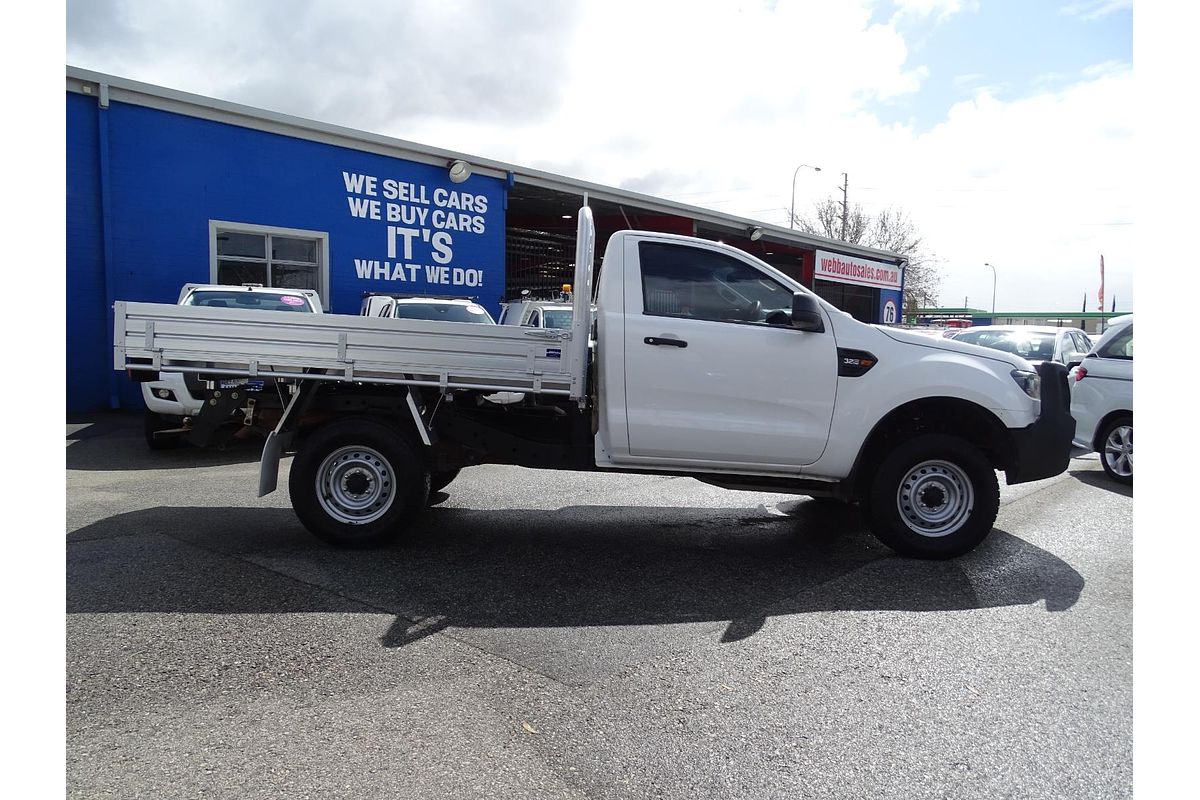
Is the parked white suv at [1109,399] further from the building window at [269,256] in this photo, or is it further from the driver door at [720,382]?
the building window at [269,256]

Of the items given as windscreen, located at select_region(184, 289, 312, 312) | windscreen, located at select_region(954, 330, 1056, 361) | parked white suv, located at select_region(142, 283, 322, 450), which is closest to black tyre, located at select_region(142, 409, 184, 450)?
parked white suv, located at select_region(142, 283, 322, 450)

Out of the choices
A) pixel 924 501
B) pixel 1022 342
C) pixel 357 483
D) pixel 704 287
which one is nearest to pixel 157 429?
pixel 357 483

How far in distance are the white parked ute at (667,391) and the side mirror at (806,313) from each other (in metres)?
0.01

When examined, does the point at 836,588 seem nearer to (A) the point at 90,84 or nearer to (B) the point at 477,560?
(B) the point at 477,560

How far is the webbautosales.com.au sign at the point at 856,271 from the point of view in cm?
3102

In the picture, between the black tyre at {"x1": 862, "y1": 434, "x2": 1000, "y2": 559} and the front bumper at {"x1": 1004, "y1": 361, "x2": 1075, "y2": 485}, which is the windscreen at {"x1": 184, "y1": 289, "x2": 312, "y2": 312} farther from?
the front bumper at {"x1": 1004, "y1": 361, "x2": 1075, "y2": 485}

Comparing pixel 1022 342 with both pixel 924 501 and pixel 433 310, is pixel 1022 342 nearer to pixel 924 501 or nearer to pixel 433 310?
pixel 924 501

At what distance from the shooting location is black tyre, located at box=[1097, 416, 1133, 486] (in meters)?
9.22

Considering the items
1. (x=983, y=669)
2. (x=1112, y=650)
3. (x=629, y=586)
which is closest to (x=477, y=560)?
(x=629, y=586)

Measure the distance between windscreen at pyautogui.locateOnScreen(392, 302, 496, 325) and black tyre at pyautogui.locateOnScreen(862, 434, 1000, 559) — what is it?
303 inches

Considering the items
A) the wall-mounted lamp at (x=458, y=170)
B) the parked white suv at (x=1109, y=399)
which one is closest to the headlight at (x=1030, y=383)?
the parked white suv at (x=1109, y=399)

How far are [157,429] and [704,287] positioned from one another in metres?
7.32

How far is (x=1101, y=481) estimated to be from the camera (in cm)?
955

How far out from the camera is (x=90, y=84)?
1302 centimetres
